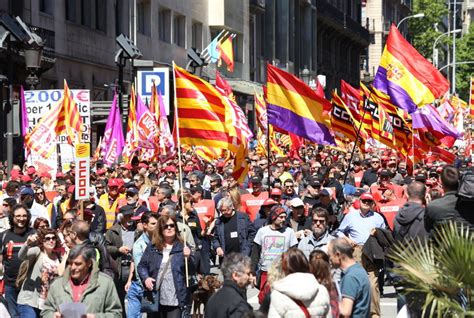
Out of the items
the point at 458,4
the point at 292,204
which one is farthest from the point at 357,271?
the point at 458,4

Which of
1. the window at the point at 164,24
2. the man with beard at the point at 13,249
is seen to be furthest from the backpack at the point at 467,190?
the window at the point at 164,24

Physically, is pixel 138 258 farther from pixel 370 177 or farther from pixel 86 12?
pixel 86 12

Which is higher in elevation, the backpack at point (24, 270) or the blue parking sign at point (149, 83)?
the blue parking sign at point (149, 83)

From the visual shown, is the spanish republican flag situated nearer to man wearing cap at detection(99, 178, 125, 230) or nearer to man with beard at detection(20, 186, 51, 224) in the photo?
man wearing cap at detection(99, 178, 125, 230)

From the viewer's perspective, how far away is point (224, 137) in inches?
713

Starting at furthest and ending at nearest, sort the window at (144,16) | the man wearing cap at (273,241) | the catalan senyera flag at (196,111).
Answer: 1. the window at (144,16)
2. the catalan senyera flag at (196,111)
3. the man wearing cap at (273,241)

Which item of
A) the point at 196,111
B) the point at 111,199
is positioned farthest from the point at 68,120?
the point at 196,111

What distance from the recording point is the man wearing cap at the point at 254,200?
19.1m

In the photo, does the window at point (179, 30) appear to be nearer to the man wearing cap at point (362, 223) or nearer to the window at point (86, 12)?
the window at point (86, 12)

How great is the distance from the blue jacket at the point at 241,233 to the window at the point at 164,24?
3297cm

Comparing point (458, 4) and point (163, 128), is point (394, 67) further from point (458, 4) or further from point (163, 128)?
point (458, 4)

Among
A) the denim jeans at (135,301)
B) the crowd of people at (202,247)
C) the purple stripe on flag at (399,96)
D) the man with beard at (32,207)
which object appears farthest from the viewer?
the purple stripe on flag at (399,96)

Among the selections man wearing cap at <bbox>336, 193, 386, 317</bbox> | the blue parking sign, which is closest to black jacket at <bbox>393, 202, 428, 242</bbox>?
man wearing cap at <bbox>336, 193, 386, 317</bbox>

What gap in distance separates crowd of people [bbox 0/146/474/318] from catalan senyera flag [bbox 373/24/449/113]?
141 cm
